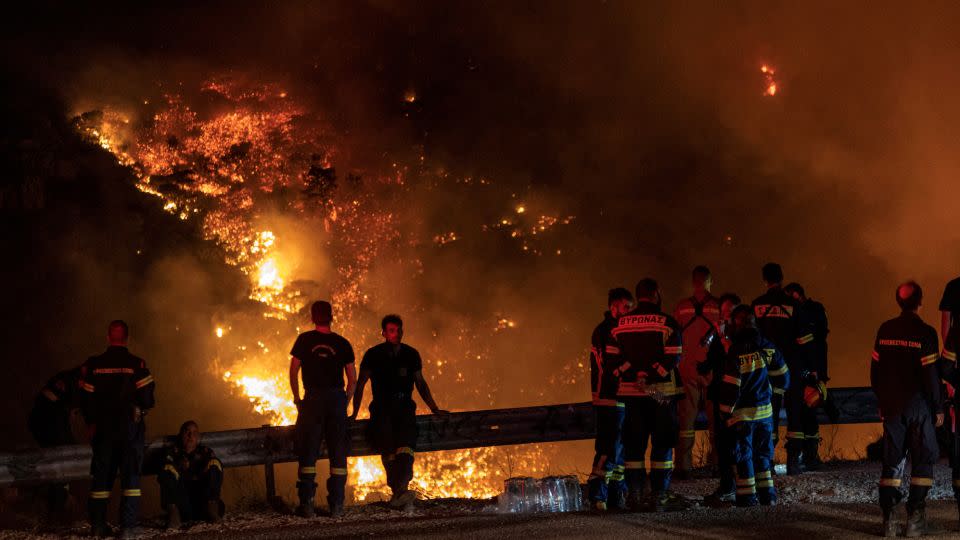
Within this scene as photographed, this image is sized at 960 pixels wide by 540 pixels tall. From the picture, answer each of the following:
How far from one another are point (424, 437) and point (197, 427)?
215cm

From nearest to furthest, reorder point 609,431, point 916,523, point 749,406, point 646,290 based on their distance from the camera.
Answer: point 916,523 → point 749,406 → point 646,290 → point 609,431

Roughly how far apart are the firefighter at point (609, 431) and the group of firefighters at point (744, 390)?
0.04 feet

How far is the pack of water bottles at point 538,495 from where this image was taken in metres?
9.65

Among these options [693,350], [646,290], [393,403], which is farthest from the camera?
[693,350]

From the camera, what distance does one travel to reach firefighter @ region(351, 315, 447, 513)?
409 inches

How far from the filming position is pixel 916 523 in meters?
7.85

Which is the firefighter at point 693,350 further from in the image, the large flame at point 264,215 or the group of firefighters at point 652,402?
the large flame at point 264,215

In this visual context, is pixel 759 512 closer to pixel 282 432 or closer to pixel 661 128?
pixel 282 432

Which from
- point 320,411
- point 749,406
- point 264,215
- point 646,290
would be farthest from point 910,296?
point 264,215

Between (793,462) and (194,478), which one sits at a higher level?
(194,478)

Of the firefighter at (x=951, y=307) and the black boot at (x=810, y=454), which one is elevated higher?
the firefighter at (x=951, y=307)

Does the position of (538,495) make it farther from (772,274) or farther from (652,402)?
(772,274)

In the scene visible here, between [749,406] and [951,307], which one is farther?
[749,406]

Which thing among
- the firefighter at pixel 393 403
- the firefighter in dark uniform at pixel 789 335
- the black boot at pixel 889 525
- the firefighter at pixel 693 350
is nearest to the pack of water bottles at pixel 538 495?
the firefighter at pixel 393 403
